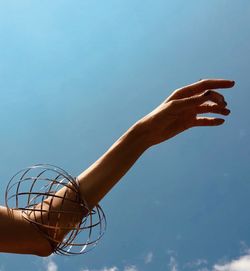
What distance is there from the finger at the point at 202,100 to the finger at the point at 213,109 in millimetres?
28

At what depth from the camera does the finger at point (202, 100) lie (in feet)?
8.57

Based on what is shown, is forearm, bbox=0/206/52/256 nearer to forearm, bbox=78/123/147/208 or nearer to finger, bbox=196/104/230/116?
forearm, bbox=78/123/147/208

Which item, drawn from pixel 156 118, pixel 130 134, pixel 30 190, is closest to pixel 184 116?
pixel 156 118

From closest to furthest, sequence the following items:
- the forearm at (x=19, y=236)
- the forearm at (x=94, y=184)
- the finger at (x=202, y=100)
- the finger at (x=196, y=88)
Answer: the forearm at (x=19, y=236) → the forearm at (x=94, y=184) → the finger at (x=202, y=100) → the finger at (x=196, y=88)

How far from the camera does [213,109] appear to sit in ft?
8.79

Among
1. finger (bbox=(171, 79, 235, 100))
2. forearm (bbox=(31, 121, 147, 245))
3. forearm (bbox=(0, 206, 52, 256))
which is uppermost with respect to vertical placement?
finger (bbox=(171, 79, 235, 100))

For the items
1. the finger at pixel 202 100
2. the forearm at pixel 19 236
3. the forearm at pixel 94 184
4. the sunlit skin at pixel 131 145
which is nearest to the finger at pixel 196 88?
the sunlit skin at pixel 131 145

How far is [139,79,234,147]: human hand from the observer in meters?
2.64

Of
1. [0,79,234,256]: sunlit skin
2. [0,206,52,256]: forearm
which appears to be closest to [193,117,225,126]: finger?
[0,79,234,256]: sunlit skin

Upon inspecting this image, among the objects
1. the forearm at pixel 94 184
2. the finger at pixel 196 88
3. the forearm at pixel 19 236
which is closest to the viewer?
the forearm at pixel 19 236

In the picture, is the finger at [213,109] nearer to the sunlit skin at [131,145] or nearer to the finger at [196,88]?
the sunlit skin at [131,145]

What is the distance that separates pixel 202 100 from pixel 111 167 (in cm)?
75

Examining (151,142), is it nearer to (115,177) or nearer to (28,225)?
(115,177)

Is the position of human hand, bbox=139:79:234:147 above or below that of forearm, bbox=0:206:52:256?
above
